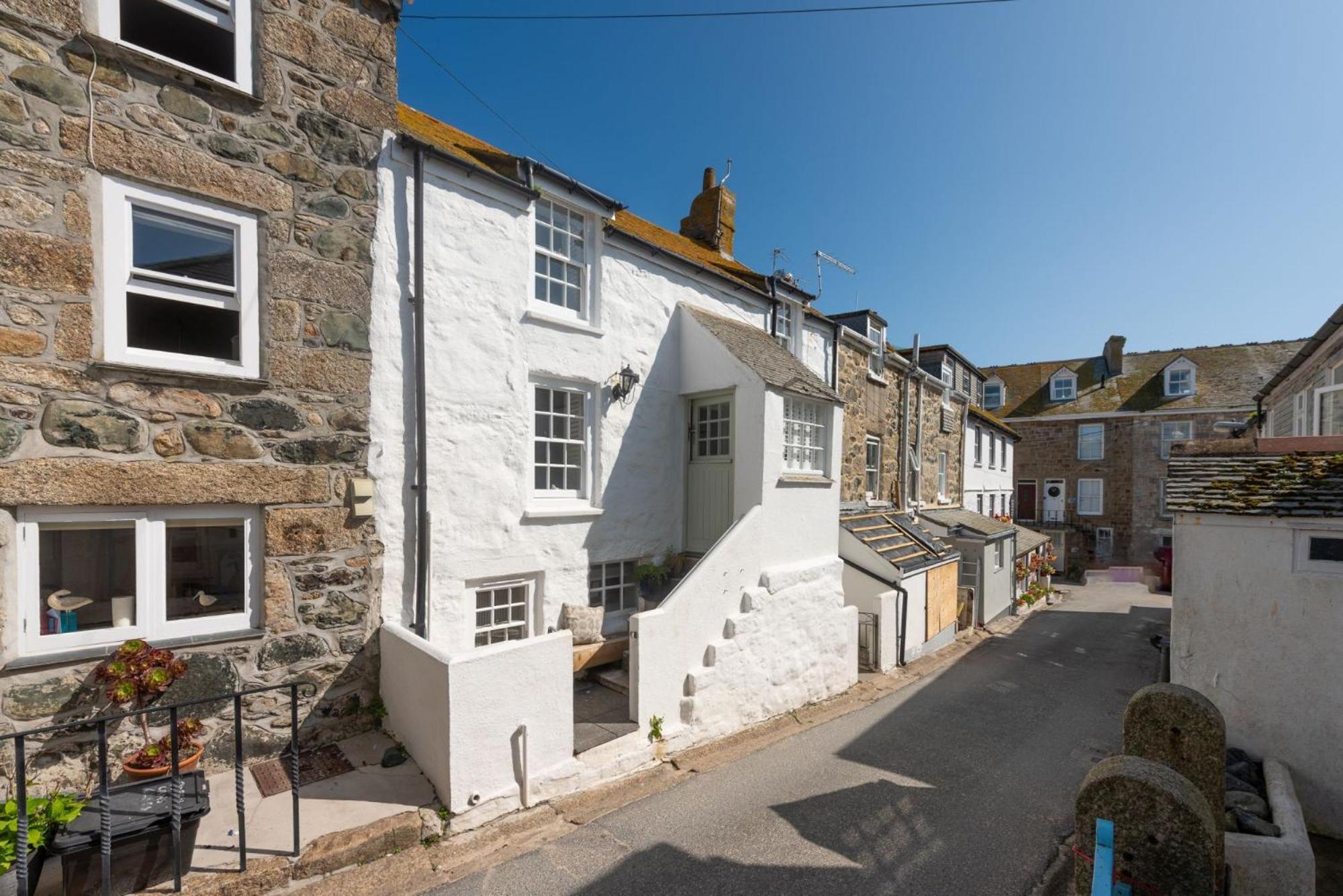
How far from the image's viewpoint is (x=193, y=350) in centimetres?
560

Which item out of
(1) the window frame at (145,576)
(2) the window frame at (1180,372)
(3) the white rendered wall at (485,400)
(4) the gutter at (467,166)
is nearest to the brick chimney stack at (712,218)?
(3) the white rendered wall at (485,400)

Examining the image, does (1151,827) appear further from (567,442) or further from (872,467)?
(872,467)

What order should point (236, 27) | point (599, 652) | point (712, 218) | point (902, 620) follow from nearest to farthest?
point (236, 27)
point (599, 652)
point (902, 620)
point (712, 218)

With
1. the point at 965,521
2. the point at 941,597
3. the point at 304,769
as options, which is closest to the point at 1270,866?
the point at 304,769

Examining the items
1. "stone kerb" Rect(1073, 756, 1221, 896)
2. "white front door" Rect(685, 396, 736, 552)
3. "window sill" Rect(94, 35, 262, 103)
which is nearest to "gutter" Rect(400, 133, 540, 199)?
"window sill" Rect(94, 35, 262, 103)

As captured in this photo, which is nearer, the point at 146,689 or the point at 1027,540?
the point at 146,689

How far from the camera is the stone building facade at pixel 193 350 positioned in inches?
187

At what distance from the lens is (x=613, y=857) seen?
16.7 feet

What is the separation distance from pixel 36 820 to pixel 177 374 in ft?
11.4

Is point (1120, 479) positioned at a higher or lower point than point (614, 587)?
higher

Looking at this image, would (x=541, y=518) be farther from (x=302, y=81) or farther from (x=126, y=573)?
(x=302, y=81)

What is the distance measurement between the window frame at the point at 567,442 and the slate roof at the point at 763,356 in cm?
245

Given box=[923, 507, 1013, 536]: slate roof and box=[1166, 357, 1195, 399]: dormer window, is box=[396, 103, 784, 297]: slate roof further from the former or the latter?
box=[1166, 357, 1195, 399]: dormer window

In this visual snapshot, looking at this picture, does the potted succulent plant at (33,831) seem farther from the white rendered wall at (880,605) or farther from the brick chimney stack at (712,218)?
the brick chimney stack at (712,218)
